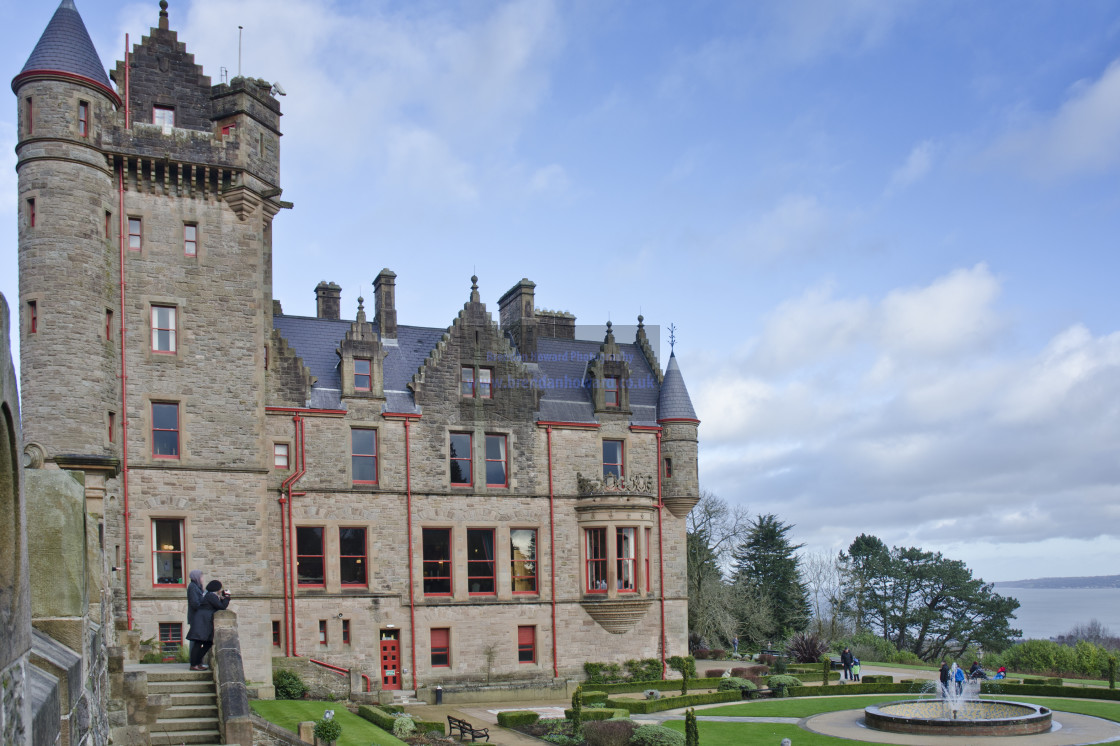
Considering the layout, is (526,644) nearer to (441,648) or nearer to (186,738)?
(441,648)

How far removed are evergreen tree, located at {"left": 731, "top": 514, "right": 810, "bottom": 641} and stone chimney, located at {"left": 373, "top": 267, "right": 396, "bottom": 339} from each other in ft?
113

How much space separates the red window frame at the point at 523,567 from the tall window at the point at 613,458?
4784 mm

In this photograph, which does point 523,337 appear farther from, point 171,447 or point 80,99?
point 80,99

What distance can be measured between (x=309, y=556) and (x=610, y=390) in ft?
50.2

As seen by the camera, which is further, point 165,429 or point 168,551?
point 165,429

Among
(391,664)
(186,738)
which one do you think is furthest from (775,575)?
(186,738)

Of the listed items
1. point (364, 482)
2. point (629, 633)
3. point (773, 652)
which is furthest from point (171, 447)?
point (773, 652)

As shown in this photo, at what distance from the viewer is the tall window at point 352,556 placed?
39.1m

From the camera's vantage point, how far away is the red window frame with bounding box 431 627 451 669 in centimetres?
4041

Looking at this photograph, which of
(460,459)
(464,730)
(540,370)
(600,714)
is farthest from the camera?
(540,370)

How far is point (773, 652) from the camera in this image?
57.9m

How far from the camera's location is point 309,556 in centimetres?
3841

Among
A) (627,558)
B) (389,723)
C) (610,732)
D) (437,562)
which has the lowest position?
(389,723)

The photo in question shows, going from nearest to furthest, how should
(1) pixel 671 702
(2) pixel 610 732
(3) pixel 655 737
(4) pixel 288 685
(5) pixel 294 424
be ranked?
(3) pixel 655 737, (2) pixel 610 732, (4) pixel 288 685, (1) pixel 671 702, (5) pixel 294 424
